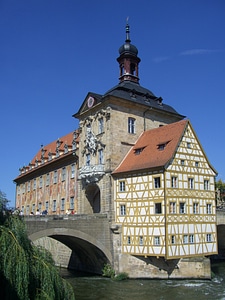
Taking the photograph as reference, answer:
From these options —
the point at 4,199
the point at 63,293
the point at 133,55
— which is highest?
the point at 133,55

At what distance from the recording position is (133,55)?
35.2 meters

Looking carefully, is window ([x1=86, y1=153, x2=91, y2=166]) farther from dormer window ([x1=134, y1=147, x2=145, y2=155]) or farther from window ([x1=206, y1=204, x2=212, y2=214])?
window ([x1=206, y1=204, x2=212, y2=214])

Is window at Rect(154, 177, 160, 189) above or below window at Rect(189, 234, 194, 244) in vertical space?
above

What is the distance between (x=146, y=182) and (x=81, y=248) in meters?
8.03

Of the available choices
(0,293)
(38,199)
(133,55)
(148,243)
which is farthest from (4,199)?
(38,199)

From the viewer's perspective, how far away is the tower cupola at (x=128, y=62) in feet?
115

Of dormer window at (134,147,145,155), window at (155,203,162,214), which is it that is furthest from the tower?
window at (155,203,162,214)

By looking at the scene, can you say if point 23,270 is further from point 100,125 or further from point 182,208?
point 100,125

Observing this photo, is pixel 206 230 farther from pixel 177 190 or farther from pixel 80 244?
pixel 80 244

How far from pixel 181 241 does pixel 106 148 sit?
29.7ft

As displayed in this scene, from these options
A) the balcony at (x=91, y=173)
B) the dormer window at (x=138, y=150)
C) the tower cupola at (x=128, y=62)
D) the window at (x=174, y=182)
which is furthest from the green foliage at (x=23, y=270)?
the tower cupola at (x=128, y=62)

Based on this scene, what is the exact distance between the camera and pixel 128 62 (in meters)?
35.2

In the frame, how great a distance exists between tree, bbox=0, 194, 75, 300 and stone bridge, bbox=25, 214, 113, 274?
11530 millimetres

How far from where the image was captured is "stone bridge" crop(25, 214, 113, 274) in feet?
79.5
